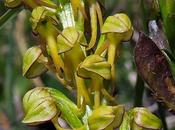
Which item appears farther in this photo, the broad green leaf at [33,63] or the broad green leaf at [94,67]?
the broad green leaf at [33,63]

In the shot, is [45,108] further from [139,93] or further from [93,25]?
[139,93]

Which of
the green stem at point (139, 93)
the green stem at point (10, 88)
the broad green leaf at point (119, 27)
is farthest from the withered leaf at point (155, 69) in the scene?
the green stem at point (10, 88)

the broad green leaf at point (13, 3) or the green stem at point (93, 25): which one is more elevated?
the broad green leaf at point (13, 3)

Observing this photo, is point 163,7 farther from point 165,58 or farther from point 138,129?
point 138,129

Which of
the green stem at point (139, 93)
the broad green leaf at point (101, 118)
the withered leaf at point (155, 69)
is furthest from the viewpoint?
the green stem at point (139, 93)

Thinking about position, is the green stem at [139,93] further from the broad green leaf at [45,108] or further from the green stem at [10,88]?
the green stem at [10,88]

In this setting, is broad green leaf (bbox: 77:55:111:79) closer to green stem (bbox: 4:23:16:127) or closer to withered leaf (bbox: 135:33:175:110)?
withered leaf (bbox: 135:33:175:110)

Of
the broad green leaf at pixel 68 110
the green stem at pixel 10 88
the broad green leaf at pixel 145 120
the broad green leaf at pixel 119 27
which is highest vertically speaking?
the broad green leaf at pixel 119 27

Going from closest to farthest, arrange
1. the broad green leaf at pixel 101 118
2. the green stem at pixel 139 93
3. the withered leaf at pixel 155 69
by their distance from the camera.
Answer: the broad green leaf at pixel 101 118 → the withered leaf at pixel 155 69 → the green stem at pixel 139 93
